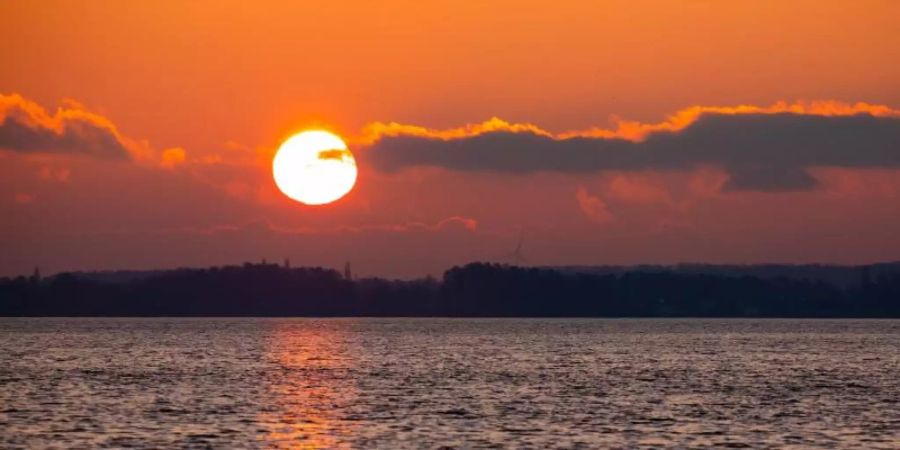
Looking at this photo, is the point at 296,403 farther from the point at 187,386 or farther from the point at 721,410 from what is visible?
the point at 721,410

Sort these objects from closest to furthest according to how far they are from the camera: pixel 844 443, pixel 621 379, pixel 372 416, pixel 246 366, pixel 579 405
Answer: pixel 844 443
pixel 372 416
pixel 579 405
pixel 621 379
pixel 246 366

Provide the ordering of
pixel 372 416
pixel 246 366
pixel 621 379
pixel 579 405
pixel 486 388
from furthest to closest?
pixel 246 366, pixel 621 379, pixel 486 388, pixel 579 405, pixel 372 416

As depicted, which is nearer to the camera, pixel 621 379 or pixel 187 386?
pixel 187 386

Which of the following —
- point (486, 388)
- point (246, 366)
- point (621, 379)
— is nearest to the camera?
point (486, 388)

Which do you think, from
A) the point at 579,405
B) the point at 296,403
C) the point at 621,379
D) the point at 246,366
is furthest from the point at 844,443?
the point at 246,366

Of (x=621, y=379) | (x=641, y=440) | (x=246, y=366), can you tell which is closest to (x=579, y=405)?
(x=641, y=440)

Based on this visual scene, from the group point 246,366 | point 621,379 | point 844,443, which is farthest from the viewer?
point 246,366

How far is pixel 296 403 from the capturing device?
10588 centimetres

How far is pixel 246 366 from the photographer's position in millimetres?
171500

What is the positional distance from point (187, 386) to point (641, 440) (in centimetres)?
5761

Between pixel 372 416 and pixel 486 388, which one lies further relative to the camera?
pixel 486 388

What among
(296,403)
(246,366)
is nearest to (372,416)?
(296,403)

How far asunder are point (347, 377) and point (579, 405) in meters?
43.6

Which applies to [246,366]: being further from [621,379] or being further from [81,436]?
[81,436]
